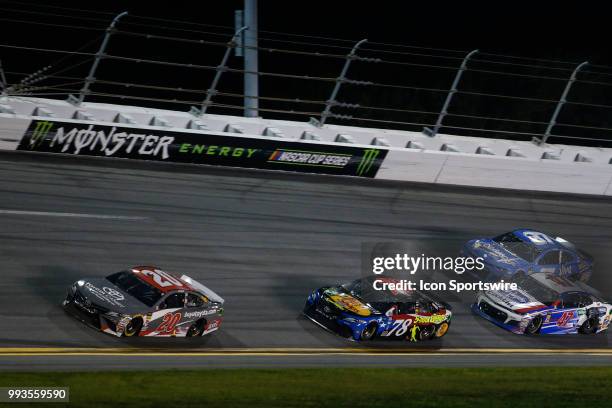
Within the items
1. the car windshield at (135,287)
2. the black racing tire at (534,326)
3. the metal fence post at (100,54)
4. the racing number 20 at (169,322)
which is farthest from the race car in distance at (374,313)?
the metal fence post at (100,54)

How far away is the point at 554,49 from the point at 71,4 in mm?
12527

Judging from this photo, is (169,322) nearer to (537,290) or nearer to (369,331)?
(369,331)

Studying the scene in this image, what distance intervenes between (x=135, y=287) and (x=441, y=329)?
164 inches

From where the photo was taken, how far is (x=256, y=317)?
45.1ft

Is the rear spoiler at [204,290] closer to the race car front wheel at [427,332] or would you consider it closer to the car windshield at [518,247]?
the race car front wheel at [427,332]

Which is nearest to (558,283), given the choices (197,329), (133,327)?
(197,329)

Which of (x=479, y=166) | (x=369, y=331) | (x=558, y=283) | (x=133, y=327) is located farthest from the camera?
(x=479, y=166)

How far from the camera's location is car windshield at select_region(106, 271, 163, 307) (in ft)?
41.7

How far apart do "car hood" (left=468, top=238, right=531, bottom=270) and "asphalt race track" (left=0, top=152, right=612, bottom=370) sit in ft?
1.70

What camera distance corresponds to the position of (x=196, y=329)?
12977mm

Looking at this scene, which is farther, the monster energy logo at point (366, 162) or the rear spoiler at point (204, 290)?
the monster energy logo at point (366, 162)

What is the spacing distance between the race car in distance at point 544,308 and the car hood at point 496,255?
0.35 meters

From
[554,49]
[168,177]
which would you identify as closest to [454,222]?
[168,177]

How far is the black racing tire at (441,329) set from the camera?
1412 cm
